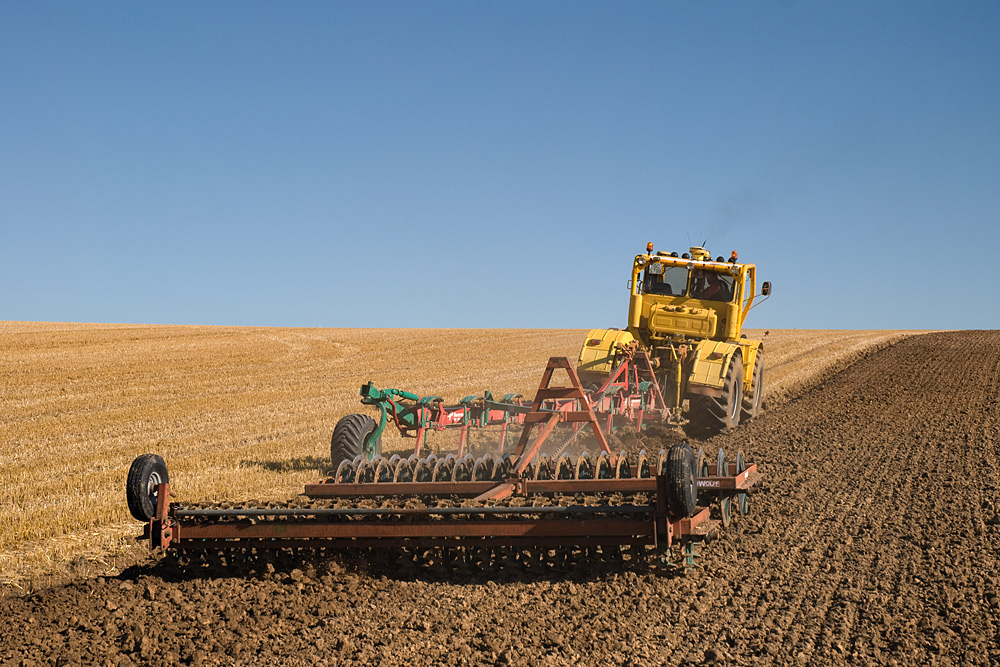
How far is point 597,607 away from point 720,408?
620cm

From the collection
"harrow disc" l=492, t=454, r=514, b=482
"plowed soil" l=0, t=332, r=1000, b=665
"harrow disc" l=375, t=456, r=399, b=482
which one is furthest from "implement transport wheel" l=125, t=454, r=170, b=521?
"harrow disc" l=492, t=454, r=514, b=482

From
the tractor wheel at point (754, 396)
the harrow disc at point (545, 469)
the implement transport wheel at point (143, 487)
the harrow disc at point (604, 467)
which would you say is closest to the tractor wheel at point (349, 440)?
the harrow disc at point (545, 469)

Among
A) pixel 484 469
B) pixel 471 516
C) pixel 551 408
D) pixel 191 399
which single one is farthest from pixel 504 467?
pixel 191 399

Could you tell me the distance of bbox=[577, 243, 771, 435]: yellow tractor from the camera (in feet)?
35.1

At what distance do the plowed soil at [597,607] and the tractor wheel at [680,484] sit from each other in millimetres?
492

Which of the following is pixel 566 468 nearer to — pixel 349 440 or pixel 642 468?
pixel 642 468

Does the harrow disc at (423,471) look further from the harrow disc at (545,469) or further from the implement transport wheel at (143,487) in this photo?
the implement transport wheel at (143,487)

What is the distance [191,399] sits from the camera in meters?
15.5

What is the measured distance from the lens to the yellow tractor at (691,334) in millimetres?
10711

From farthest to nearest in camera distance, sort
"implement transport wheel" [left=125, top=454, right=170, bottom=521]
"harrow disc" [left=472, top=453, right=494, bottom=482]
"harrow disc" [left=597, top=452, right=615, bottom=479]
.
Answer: "harrow disc" [left=472, top=453, right=494, bottom=482] < "harrow disc" [left=597, top=452, right=615, bottom=479] < "implement transport wheel" [left=125, top=454, right=170, bottom=521]

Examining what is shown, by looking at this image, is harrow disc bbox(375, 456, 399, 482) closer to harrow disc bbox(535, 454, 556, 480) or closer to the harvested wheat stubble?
harrow disc bbox(535, 454, 556, 480)

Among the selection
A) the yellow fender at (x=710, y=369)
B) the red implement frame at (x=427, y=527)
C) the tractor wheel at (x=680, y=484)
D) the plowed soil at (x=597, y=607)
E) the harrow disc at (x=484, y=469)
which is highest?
the yellow fender at (x=710, y=369)

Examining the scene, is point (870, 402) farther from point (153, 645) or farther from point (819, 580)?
point (153, 645)

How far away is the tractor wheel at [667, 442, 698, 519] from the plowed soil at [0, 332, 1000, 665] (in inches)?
19.4
